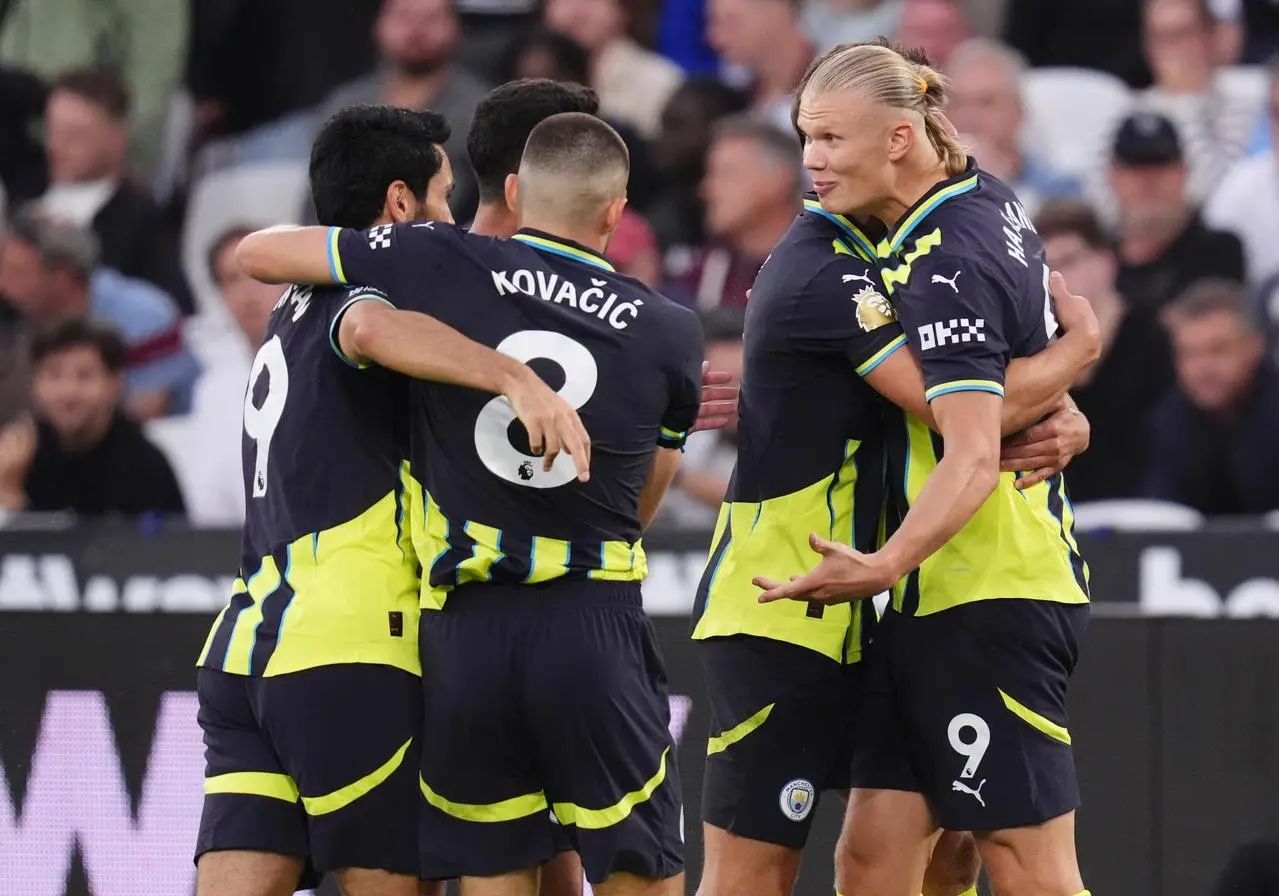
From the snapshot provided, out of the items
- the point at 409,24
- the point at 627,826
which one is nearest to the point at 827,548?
the point at 627,826

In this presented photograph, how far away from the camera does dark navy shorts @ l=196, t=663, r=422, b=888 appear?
4.07 metres

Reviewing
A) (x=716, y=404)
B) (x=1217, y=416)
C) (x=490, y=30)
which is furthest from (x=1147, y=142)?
(x=716, y=404)

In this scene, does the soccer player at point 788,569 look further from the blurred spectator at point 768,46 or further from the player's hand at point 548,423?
the blurred spectator at point 768,46

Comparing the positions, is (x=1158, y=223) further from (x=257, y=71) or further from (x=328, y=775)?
(x=328, y=775)

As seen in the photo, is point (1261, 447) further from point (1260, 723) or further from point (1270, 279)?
point (1260, 723)

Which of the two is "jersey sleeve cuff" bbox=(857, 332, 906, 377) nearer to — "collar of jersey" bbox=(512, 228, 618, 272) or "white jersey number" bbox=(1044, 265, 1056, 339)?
"white jersey number" bbox=(1044, 265, 1056, 339)

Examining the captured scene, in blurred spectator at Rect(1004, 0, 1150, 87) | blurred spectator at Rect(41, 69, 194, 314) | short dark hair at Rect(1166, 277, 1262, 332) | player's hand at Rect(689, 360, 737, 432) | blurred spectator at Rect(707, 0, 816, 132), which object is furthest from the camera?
blurred spectator at Rect(41, 69, 194, 314)

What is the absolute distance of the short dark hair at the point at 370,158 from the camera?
4246 mm

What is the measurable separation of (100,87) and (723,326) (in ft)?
11.3

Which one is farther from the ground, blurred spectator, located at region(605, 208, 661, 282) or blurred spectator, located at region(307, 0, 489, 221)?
blurred spectator, located at region(307, 0, 489, 221)

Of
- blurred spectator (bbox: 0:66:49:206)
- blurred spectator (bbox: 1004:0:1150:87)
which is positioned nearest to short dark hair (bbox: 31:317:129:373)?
blurred spectator (bbox: 0:66:49:206)

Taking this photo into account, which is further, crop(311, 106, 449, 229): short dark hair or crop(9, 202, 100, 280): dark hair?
crop(9, 202, 100, 280): dark hair

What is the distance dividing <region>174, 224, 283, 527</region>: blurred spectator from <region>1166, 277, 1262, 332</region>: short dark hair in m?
3.90

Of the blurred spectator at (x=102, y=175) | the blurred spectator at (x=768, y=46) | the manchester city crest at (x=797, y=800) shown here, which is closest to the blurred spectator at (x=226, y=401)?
the blurred spectator at (x=102, y=175)
